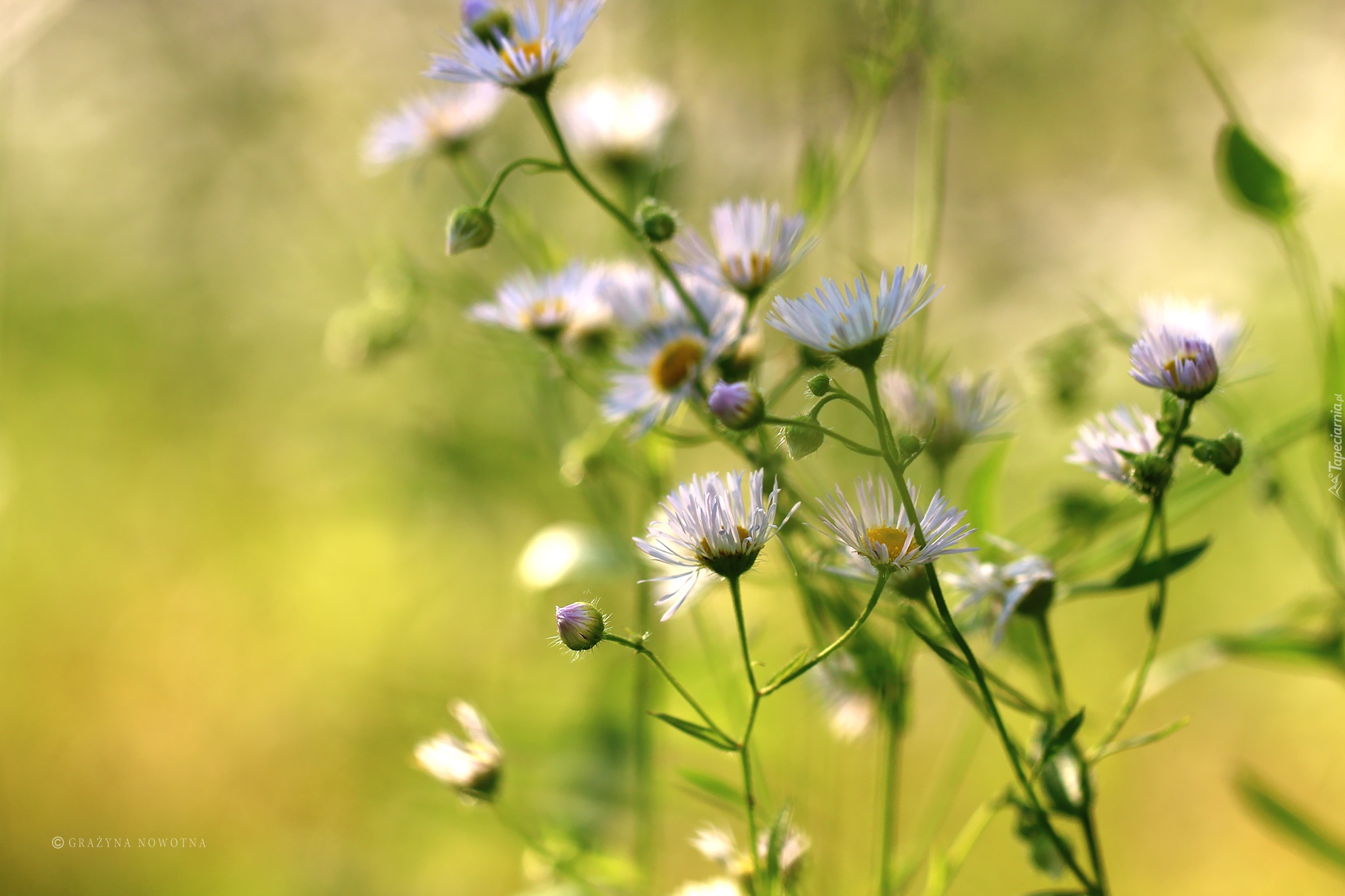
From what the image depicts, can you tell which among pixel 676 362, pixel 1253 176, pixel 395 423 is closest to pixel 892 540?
pixel 676 362

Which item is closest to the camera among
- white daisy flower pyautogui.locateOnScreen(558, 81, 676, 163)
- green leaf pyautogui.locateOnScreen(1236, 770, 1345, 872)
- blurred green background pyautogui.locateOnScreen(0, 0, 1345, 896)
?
green leaf pyautogui.locateOnScreen(1236, 770, 1345, 872)

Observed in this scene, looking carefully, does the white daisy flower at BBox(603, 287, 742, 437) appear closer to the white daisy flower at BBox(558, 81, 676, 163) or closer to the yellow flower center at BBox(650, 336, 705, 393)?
the yellow flower center at BBox(650, 336, 705, 393)

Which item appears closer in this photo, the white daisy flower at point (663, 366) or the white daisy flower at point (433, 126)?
the white daisy flower at point (663, 366)

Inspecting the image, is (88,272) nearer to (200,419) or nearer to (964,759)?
(200,419)

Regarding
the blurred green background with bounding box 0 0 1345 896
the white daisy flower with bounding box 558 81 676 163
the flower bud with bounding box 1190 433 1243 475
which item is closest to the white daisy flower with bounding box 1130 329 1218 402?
the flower bud with bounding box 1190 433 1243 475

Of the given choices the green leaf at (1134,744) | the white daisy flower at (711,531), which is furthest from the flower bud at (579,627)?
the green leaf at (1134,744)

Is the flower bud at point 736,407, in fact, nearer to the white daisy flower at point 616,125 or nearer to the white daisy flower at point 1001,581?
the white daisy flower at point 1001,581

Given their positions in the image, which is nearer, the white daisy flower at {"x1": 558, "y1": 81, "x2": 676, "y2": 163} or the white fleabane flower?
the white fleabane flower

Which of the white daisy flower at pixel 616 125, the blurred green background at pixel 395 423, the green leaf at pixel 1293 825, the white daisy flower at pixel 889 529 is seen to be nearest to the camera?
the white daisy flower at pixel 889 529

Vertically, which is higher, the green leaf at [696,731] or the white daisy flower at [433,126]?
the white daisy flower at [433,126]
